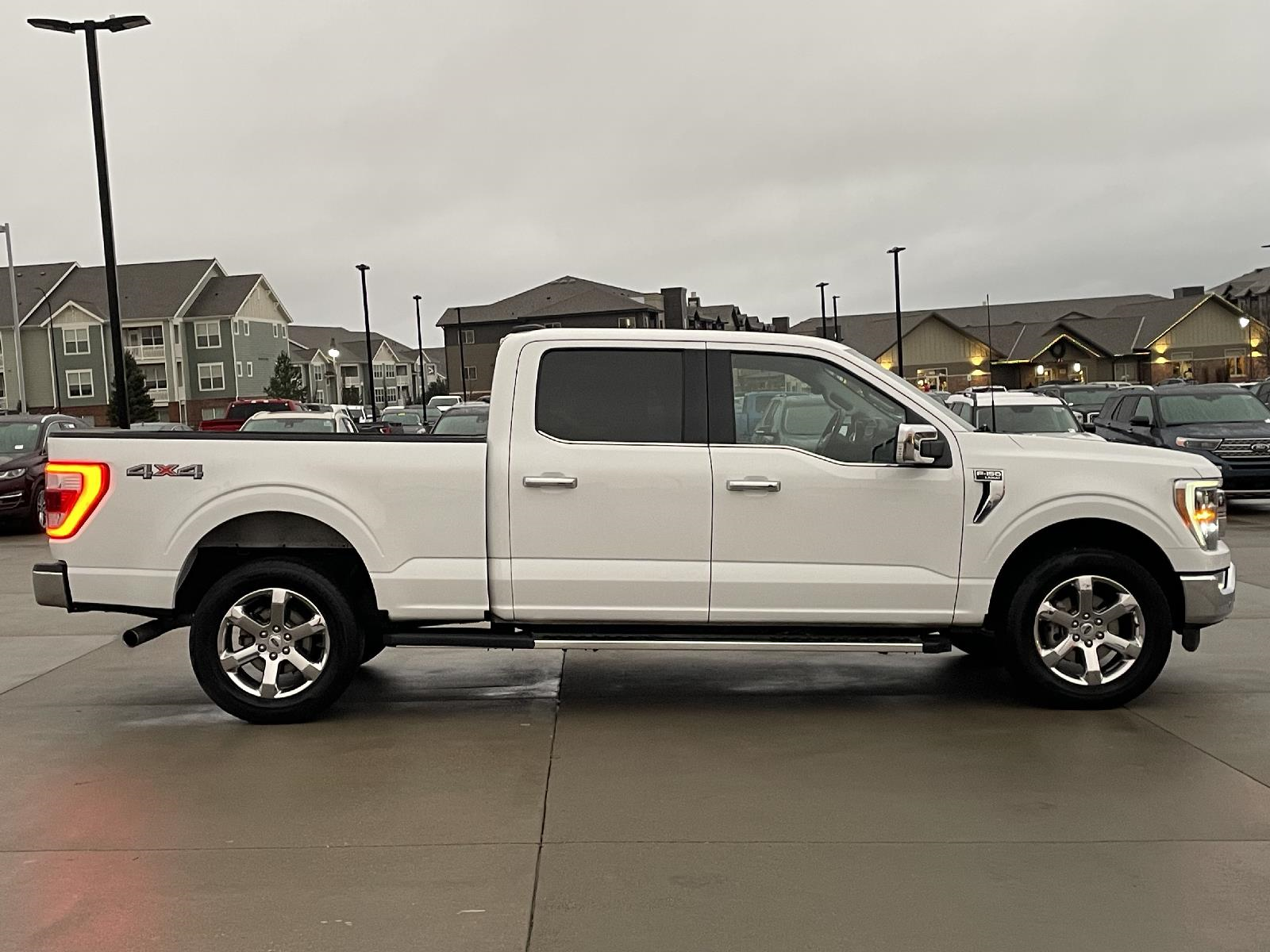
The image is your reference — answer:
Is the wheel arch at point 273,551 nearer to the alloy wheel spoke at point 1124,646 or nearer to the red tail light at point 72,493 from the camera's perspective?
the red tail light at point 72,493

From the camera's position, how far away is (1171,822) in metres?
5.36

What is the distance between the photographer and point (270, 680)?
7.11 m

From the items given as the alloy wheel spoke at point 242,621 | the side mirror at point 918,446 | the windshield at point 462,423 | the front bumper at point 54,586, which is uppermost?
the side mirror at point 918,446

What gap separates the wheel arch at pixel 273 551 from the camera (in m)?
7.18

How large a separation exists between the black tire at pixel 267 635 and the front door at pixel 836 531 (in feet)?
6.56

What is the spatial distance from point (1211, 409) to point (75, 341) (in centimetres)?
6934

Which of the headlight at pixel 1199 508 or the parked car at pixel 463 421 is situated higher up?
the parked car at pixel 463 421

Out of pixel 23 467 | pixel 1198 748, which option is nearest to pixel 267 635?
pixel 1198 748

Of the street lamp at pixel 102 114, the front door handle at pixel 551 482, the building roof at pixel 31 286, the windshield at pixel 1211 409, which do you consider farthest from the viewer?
the building roof at pixel 31 286

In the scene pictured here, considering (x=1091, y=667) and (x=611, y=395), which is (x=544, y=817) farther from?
(x=1091, y=667)

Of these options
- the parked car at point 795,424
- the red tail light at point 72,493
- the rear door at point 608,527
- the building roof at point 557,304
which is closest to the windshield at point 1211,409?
the parked car at point 795,424

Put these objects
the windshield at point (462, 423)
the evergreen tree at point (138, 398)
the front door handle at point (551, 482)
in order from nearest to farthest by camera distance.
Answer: the front door handle at point (551, 482) → the windshield at point (462, 423) → the evergreen tree at point (138, 398)

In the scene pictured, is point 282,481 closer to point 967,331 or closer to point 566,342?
point 566,342

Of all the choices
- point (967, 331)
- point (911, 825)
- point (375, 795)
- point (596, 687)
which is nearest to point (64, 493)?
point (375, 795)
